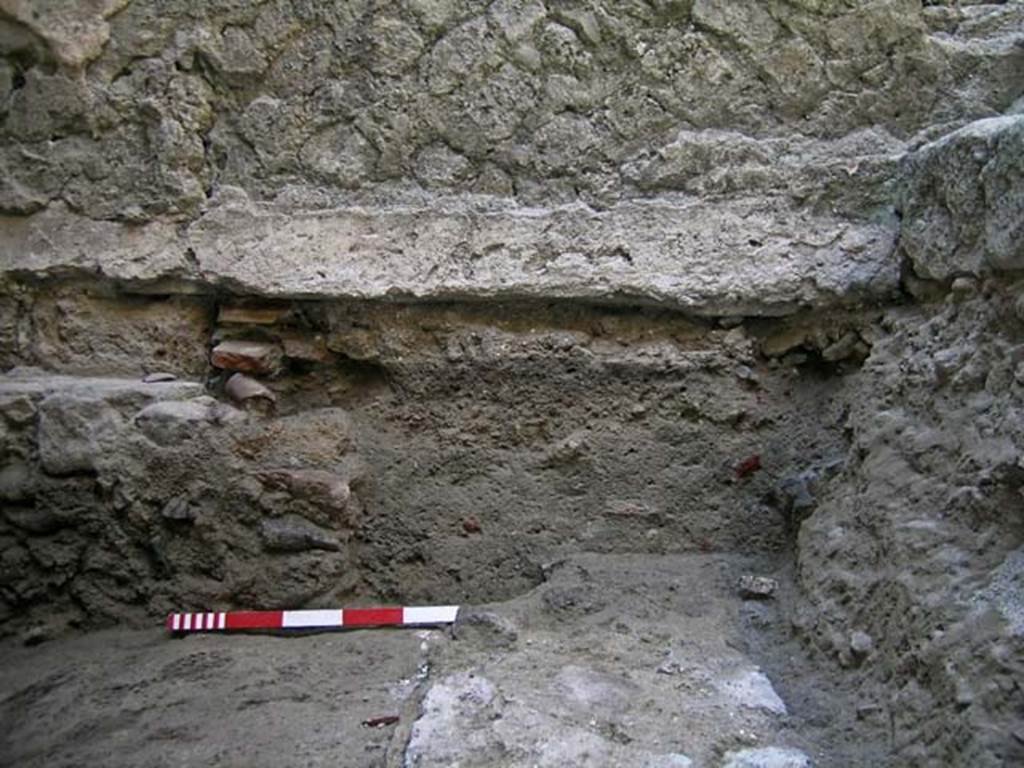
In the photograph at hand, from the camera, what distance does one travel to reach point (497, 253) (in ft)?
6.46

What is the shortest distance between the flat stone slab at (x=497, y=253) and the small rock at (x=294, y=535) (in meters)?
0.47

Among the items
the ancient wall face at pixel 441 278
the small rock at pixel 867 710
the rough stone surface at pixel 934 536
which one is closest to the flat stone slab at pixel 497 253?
the ancient wall face at pixel 441 278

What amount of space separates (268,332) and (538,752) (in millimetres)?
1074

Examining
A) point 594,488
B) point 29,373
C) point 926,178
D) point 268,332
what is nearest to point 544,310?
point 594,488

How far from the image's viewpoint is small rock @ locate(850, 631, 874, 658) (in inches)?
57.1

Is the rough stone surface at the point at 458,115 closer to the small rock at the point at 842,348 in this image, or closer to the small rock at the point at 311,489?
the small rock at the point at 842,348

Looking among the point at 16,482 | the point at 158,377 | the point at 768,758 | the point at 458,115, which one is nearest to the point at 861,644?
the point at 768,758

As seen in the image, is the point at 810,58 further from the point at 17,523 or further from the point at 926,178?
the point at 17,523

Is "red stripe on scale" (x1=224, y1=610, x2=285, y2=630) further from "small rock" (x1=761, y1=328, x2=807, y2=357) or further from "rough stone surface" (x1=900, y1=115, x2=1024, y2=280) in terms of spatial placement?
"rough stone surface" (x1=900, y1=115, x2=1024, y2=280)

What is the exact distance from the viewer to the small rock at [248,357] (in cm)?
198

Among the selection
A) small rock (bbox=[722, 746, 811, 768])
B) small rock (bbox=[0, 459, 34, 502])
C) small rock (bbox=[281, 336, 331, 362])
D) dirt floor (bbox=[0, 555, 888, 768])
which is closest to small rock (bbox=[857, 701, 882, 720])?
dirt floor (bbox=[0, 555, 888, 768])

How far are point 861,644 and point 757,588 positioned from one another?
317mm

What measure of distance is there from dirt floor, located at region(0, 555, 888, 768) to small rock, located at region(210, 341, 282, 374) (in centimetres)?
55

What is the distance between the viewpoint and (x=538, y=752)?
4.43 ft
